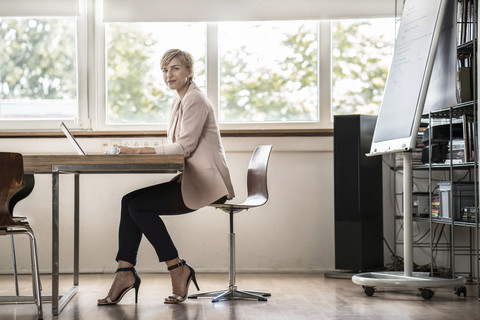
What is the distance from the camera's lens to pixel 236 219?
15.5ft

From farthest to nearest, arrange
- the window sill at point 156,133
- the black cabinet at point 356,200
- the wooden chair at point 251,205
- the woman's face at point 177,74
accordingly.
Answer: the window sill at point 156,133, the black cabinet at point 356,200, the woman's face at point 177,74, the wooden chair at point 251,205

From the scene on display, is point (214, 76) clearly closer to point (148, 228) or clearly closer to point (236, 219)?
point (236, 219)

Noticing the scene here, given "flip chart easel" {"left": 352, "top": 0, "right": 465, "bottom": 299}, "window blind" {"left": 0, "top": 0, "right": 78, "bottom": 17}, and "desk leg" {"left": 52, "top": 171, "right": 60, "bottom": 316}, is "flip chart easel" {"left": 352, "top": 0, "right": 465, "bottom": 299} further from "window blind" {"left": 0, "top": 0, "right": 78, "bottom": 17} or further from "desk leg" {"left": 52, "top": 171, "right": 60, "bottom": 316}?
"window blind" {"left": 0, "top": 0, "right": 78, "bottom": 17}

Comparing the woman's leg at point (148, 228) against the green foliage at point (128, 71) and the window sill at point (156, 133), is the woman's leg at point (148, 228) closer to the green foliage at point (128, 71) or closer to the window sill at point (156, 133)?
the window sill at point (156, 133)

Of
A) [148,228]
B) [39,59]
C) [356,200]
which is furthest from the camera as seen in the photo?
[39,59]

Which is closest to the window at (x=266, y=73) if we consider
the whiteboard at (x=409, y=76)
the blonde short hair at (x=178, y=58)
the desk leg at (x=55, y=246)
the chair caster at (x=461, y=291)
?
the whiteboard at (x=409, y=76)

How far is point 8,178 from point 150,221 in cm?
74

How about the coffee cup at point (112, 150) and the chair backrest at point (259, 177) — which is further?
the chair backrest at point (259, 177)

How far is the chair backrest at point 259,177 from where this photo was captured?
349cm

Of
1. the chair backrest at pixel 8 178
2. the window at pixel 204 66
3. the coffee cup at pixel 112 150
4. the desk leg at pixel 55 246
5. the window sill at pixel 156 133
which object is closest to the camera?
the chair backrest at pixel 8 178

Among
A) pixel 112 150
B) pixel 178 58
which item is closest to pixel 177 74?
pixel 178 58

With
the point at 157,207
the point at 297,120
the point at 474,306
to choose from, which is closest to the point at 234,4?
the point at 297,120

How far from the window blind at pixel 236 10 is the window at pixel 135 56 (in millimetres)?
104

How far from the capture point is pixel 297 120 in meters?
4.82
